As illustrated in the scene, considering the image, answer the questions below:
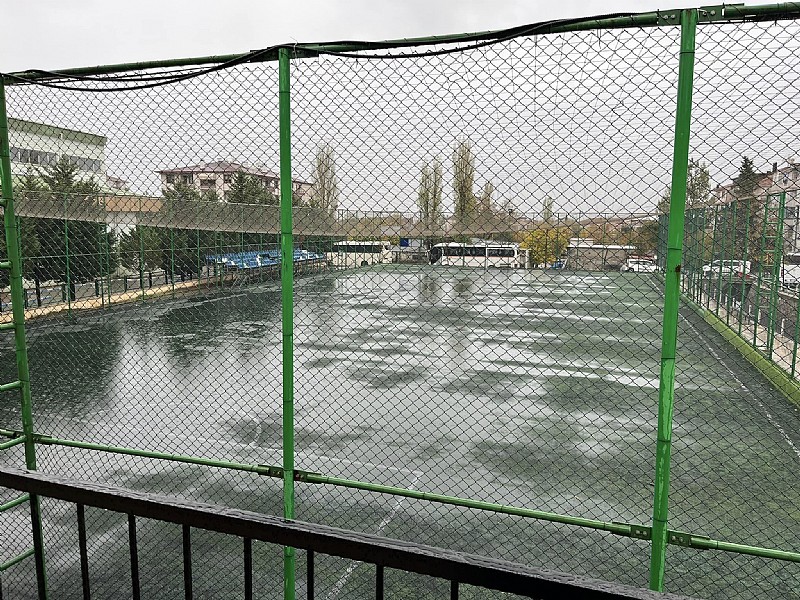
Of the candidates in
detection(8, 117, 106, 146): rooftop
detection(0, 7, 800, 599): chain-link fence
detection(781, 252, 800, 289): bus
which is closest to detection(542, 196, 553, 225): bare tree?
detection(0, 7, 800, 599): chain-link fence

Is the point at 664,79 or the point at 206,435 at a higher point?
the point at 664,79

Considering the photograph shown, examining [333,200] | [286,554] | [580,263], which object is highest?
[333,200]

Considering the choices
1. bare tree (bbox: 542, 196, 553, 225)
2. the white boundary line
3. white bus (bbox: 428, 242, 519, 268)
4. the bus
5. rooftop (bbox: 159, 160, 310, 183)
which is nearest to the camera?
bare tree (bbox: 542, 196, 553, 225)

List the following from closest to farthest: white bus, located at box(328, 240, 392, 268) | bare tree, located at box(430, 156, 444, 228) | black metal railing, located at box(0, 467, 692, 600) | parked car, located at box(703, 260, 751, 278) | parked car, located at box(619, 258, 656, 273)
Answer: black metal railing, located at box(0, 467, 692, 600), bare tree, located at box(430, 156, 444, 228), white bus, located at box(328, 240, 392, 268), parked car, located at box(619, 258, 656, 273), parked car, located at box(703, 260, 751, 278)

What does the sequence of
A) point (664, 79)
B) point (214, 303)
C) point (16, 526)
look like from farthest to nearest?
point (214, 303) → point (16, 526) → point (664, 79)

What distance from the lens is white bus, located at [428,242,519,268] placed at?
3502mm

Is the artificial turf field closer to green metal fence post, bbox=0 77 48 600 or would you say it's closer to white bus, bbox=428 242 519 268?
white bus, bbox=428 242 519 268

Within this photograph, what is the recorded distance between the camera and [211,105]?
347 centimetres

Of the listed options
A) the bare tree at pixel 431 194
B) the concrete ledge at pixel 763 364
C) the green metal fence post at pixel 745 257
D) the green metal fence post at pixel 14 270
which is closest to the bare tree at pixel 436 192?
the bare tree at pixel 431 194

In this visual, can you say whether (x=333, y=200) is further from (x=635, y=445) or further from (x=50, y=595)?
(x=635, y=445)

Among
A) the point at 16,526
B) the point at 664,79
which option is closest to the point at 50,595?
the point at 16,526

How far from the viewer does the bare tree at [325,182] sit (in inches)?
131

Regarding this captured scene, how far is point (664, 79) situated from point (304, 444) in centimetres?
624

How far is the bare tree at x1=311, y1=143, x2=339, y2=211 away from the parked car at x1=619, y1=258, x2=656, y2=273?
6.09 ft
